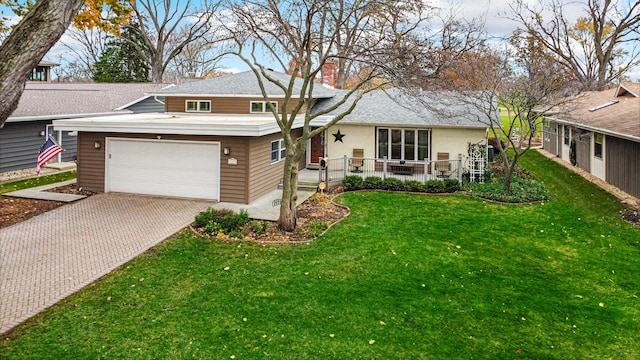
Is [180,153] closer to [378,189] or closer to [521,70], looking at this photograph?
[378,189]

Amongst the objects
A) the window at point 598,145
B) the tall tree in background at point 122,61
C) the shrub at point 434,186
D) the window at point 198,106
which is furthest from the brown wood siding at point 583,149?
the tall tree in background at point 122,61

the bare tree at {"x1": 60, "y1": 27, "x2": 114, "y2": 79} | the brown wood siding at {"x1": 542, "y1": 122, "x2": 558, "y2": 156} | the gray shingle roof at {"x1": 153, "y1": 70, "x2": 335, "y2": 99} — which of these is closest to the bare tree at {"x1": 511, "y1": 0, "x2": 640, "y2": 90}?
the brown wood siding at {"x1": 542, "y1": 122, "x2": 558, "y2": 156}

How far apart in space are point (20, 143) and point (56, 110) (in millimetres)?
2535

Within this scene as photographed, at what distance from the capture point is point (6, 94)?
13.9 ft

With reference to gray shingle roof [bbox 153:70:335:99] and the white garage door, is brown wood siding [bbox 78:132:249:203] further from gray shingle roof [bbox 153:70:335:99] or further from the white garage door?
gray shingle roof [bbox 153:70:335:99]

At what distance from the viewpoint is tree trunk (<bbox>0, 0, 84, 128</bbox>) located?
4.28 m

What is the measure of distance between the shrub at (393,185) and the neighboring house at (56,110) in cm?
1199

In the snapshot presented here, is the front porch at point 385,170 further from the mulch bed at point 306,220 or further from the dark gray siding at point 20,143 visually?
the dark gray siding at point 20,143

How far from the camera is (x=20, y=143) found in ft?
61.9

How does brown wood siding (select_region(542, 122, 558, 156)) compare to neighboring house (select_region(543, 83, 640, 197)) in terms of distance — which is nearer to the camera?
neighboring house (select_region(543, 83, 640, 197))

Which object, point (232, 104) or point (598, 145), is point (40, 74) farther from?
point (598, 145)

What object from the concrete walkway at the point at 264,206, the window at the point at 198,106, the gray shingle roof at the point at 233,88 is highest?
the gray shingle roof at the point at 233,88

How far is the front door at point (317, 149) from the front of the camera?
66.0 feet

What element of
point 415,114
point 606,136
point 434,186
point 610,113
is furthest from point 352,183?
point 610,113
